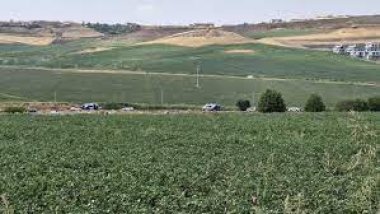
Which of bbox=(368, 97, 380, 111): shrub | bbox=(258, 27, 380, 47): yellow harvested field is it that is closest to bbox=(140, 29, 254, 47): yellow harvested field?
bbox=(258, 27, 380, 47): yellow harvested field

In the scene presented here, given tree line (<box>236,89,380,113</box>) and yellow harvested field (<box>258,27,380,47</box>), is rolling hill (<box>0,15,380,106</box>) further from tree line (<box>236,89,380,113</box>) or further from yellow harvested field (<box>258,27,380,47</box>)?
tree line (<box>236,89,380,113</box>)

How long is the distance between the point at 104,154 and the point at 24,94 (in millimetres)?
70881

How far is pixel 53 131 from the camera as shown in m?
41.7

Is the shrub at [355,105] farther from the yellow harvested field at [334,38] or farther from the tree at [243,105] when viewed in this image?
the yellow harvested field at [334,38]

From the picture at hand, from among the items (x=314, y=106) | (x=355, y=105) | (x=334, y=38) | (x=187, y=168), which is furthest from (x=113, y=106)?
(x=334, y=38)

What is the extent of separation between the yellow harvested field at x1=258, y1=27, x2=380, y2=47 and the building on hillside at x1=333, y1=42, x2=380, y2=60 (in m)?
3.94

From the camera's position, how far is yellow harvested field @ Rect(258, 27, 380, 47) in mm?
174375

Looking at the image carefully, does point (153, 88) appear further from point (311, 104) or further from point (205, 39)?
point (205, 39)

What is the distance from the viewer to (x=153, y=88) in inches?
4112

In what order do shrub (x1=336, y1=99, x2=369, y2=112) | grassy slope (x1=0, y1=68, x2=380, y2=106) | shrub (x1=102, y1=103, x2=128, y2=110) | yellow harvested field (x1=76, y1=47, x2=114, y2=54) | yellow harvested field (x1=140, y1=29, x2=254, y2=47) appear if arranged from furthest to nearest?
yellow harvested field (x1=140, y1=29, x2=254, y2=47) → yellow harvested field (x1=76, y1=47, x2=114, y2=54) → grassy slope (x1=0, y1=68, x2=380, y2=106) → shrub (x1=102, y1=103, x2=128, y2=110) → shrub (x1=336, y1=99, x2=369, y2=112)

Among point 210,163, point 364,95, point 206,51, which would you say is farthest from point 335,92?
point 210,163

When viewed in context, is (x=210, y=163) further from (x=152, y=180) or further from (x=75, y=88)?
(x=75, y=88)

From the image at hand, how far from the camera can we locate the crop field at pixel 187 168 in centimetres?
1720

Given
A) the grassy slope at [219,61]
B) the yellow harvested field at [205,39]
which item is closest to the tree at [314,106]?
the grassy slope at [219,61]
